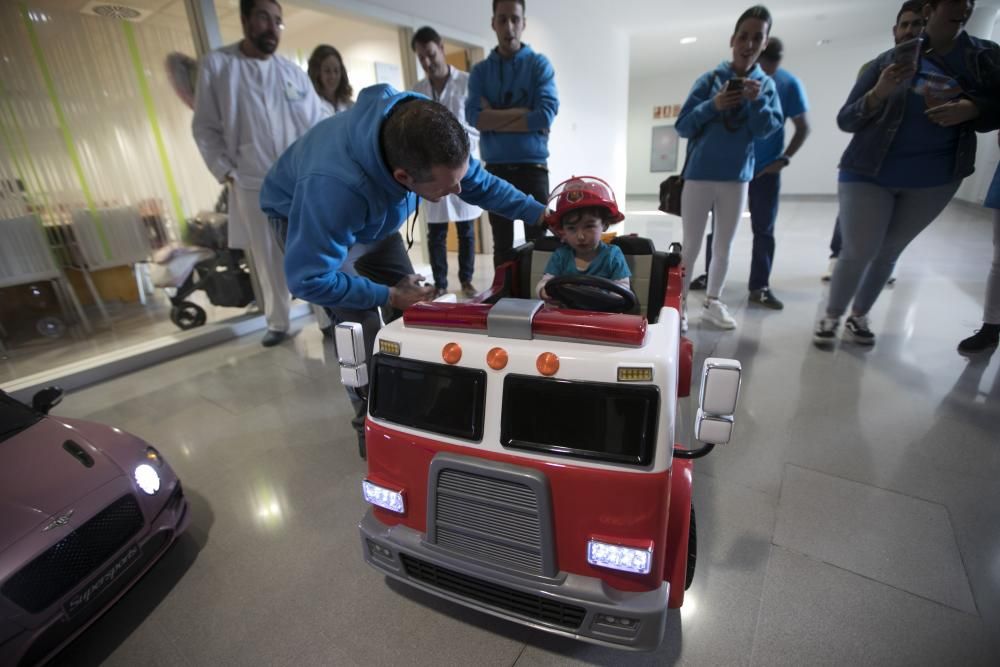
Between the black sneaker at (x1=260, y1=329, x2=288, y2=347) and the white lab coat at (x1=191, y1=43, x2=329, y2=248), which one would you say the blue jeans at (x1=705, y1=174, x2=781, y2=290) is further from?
the black sneaker at (x1=260, y1=329, x2=288, y2=347)

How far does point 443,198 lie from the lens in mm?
4023

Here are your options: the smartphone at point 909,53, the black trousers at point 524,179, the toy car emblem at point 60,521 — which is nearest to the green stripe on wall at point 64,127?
the black trousers at point 524,179

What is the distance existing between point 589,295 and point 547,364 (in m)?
0.56

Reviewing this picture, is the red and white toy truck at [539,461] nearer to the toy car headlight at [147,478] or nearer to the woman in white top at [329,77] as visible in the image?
the toy car headlight at [147,478]

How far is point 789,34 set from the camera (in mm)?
10125

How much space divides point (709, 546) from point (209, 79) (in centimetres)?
401

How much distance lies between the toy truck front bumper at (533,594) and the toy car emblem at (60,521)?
34.1 inches

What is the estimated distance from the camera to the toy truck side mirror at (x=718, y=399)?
105 cm

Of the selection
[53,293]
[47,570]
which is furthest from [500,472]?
[53,293]

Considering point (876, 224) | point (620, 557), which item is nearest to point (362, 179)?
point (620, 557)

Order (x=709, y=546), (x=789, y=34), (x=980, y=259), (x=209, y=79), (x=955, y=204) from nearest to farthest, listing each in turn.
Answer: (x=709, y=546), (x=209, y=79), (x=980, y=259), (x=955, y=204), (x=789, y=34)

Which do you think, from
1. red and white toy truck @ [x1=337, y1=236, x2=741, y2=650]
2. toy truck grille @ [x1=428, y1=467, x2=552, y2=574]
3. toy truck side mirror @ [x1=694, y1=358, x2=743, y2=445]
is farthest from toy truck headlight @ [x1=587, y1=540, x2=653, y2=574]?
toy truck side mirror @ [x1=694, y1=358, x2=743, y2=445]

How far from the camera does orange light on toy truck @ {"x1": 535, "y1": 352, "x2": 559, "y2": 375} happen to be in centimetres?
113

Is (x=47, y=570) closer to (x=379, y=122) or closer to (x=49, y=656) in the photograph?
(x=49, y=656)
